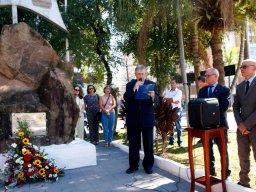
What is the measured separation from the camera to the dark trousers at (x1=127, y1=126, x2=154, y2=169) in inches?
226

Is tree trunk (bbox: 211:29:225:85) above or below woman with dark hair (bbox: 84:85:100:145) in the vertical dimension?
above

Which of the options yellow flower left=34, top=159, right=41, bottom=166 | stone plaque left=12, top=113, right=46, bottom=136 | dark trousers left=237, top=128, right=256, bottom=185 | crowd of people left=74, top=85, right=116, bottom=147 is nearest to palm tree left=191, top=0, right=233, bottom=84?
crowd of people left=74, top=85, right=116, bottom=147

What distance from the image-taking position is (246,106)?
4504mm

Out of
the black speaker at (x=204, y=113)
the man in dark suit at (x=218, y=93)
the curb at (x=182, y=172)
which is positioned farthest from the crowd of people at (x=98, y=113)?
the black speaker at (x=204, y=113)

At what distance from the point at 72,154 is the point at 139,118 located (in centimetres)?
163

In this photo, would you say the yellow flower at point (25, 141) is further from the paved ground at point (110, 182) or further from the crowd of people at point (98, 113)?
the crowd of people at point (98, 113)

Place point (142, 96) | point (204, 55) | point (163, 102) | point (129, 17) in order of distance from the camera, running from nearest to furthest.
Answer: point (142, 96) → point (163, 102) → point (129, 17) → point (204, 55)

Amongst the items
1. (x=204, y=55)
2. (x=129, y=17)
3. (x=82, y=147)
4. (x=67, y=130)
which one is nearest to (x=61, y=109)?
(x=67, y=130)

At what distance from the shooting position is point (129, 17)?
31.8ft

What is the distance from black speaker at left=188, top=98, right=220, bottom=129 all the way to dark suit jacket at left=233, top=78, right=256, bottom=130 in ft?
1.41

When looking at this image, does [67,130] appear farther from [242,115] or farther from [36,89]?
[242,115]

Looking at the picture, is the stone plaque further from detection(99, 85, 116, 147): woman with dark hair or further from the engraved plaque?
detection(99, 85, 116, 147): woman with dark hair

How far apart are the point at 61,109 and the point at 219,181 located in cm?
344

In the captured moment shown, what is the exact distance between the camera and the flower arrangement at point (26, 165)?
546 centimetres
